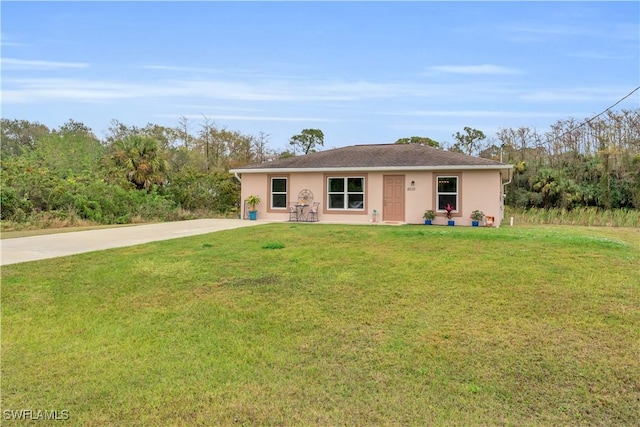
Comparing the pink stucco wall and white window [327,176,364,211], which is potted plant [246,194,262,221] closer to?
the pink stucco wall

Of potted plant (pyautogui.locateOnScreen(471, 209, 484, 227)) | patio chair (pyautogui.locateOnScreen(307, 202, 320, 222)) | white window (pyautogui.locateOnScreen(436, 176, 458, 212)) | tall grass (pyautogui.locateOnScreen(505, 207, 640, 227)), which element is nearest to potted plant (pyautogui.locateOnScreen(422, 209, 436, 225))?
white window (pyautogui.locateOnScreen(436, 176, 458, 212))

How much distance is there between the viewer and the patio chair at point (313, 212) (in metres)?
15.6

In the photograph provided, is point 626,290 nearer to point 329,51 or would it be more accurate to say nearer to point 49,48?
point 329,51

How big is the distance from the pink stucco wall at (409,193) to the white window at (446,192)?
0.55 feet

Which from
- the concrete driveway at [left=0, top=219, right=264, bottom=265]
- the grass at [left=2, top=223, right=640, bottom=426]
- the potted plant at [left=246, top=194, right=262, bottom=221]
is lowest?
the grass at [left=2, top=223, right=640, bottom=426]

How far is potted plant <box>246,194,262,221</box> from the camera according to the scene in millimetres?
16359

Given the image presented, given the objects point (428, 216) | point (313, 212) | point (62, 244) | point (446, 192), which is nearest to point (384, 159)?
point (446, 192)

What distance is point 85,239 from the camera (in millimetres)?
9109

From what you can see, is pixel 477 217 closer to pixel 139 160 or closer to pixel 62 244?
pixel 62 244

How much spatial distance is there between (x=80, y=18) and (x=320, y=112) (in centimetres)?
1533

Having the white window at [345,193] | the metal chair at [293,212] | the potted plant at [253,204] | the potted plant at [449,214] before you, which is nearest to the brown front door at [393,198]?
the white window at [345,193]

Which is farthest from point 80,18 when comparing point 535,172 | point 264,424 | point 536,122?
point 536,122

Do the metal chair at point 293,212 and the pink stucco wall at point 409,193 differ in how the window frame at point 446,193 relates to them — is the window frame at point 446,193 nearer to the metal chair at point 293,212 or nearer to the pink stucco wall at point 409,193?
the pink stucco wall at point 409,193

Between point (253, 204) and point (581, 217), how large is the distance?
45.2ft
